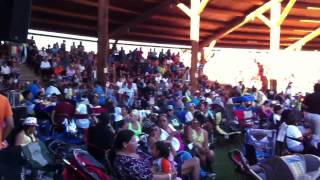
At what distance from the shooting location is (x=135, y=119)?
8.31 meters

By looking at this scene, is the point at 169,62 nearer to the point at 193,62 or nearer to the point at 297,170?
the point at 193,62

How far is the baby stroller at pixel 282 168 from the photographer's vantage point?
15.1 ft

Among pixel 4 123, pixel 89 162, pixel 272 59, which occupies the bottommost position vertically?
pixel 89 162

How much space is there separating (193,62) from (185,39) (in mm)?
9143

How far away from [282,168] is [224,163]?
4.65m

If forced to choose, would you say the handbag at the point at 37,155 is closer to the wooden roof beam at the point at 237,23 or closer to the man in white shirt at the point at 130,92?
the man in white shirt at the point at 130,92

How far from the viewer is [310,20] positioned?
26875mm

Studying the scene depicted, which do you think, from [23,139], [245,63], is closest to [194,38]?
[23,139]

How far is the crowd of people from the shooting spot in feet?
16.7

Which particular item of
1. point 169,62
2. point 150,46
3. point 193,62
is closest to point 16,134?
point 193,62

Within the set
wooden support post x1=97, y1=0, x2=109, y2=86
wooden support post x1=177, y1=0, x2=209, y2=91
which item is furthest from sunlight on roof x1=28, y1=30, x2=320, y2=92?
wooden support post x1=97, y1=0, x2=109, y2=86

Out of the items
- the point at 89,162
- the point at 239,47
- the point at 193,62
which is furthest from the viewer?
the point at 239,47

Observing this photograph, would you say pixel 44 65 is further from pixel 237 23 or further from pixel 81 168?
pixel 81 168

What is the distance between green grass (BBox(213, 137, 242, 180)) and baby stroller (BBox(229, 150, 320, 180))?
315cm
